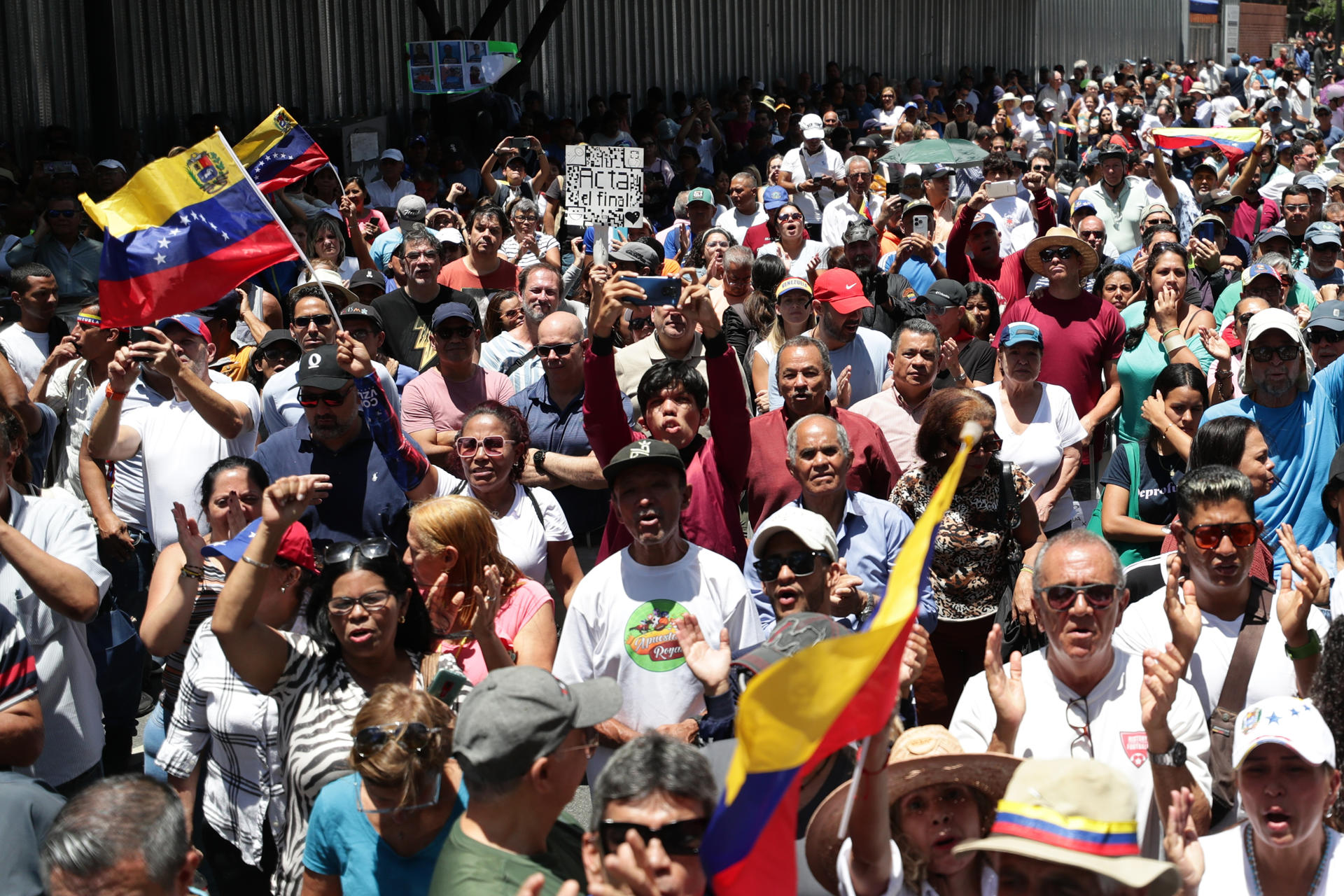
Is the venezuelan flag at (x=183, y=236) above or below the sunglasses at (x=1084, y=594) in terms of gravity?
above

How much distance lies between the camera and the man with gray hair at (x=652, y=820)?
2.70 meters

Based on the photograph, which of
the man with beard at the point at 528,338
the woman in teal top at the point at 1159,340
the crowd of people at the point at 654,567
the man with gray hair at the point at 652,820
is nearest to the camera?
the man with gray hair at the point at 652,820

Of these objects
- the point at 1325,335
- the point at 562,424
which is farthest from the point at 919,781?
the point at 1325,335

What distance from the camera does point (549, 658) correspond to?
14.4 ft

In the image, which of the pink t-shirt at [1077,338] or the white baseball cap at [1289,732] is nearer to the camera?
the white baseball cap at [1289,732]

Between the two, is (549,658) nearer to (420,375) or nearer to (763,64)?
(420,375)

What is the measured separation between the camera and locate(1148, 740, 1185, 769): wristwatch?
3.51 m

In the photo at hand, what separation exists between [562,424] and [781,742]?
391 centimetres

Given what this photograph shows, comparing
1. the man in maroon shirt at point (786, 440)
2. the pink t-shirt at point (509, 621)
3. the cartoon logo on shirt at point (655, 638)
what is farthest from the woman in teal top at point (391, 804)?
the man in maroon shirt at point (786, 440)

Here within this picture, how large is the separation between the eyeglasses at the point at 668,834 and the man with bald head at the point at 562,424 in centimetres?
344

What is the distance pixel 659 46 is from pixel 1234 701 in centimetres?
1866

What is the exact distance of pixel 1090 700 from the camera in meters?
3.79

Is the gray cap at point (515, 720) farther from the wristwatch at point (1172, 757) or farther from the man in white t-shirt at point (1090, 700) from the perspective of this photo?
the wristwatch at point (1172, 757)

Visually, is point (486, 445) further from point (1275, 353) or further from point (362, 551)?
point (1275, 353)
